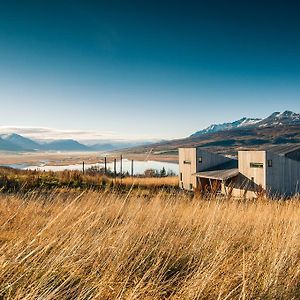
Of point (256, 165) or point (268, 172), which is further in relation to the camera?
point (256, 165)

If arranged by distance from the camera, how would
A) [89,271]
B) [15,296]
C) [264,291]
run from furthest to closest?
1. [89,271]
2. [264,291]
3. [15,296]

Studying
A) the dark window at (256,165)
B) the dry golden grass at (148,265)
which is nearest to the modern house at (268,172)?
the dark window at (256,165)

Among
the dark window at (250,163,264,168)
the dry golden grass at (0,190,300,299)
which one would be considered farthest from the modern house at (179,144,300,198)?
the dry golden grass at (0,190,300,299)

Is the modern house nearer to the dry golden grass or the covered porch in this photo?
the covered porch

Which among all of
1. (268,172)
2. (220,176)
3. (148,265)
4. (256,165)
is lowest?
(220,176)

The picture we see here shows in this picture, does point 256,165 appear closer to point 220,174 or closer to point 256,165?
point 256,165

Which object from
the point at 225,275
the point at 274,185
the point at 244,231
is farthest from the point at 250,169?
the point at 225,275

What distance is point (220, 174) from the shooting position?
3359cm

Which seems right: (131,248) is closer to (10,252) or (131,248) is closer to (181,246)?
(181,246)

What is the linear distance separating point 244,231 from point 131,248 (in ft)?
6.31

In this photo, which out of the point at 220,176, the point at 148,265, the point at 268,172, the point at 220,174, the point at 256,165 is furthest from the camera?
the point at 220,174

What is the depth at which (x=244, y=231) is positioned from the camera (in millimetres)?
4793

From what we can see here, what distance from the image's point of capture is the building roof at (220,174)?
103 feet

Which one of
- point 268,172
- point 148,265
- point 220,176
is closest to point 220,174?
point 220,176
